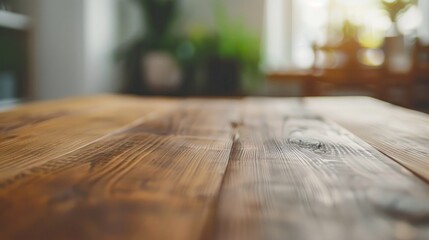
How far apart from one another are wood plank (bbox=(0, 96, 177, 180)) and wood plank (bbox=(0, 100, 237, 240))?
25mm

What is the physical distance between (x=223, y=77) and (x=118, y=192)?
3.77 m

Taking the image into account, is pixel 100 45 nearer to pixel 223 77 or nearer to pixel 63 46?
pixel 63 46

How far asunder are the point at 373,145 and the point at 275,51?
14.1 ft

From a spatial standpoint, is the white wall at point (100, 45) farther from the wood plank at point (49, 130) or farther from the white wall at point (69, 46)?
the wood plank at point (49, 130)

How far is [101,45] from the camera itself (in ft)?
12.7

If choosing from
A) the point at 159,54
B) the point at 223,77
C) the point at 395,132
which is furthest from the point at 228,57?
the point at 395,132

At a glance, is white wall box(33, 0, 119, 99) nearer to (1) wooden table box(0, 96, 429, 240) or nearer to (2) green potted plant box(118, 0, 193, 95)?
(2) green potted plant box(118, 0, 193, 95)

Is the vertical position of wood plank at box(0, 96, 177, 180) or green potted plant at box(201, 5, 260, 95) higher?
green potted plant at box(201, 5, 260, 95)

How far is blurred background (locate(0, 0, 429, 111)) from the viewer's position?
3.27 metres

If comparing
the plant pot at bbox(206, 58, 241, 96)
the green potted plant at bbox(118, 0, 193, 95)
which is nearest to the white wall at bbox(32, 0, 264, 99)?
the green potted plant at bbox(118, 0, 193, 95)

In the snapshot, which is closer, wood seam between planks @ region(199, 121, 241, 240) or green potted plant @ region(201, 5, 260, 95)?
wood seam between planks @ region(199, 121, 241, 240)

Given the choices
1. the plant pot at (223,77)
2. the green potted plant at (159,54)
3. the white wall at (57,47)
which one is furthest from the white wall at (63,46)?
the plant pot at (223,77)

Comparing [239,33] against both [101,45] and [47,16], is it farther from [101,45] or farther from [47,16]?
[47,16]

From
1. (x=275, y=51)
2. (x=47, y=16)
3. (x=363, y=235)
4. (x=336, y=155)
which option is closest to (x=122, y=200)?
(x=363, y=235)
